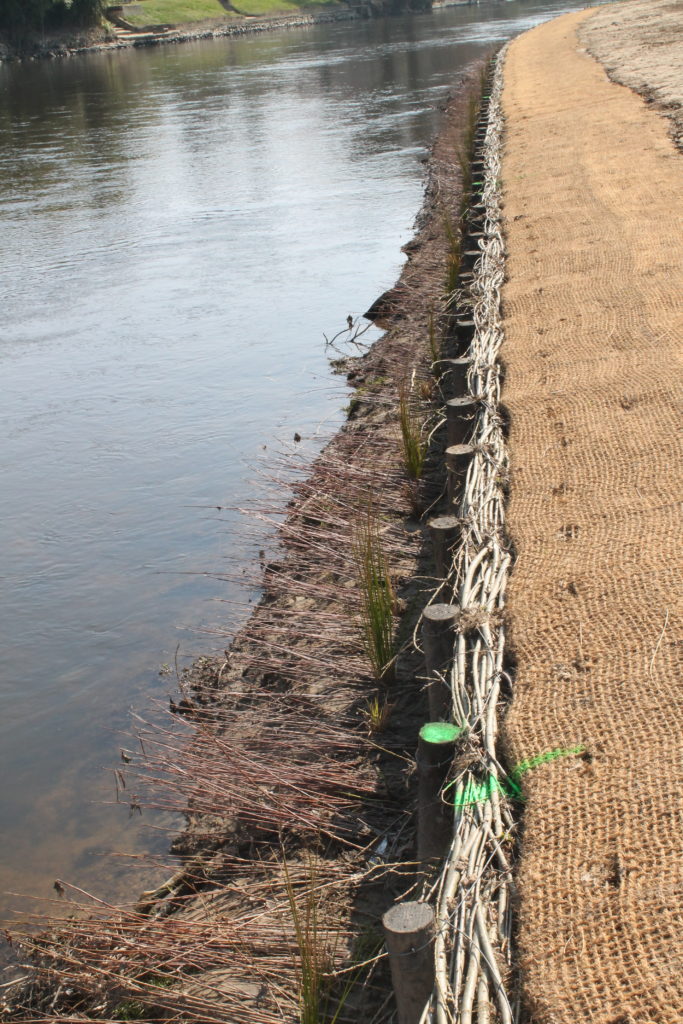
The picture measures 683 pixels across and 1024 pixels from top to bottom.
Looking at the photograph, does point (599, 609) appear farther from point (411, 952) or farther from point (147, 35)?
point (147, 35)

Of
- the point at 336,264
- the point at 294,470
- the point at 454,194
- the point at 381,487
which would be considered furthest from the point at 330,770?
the point at 454,194

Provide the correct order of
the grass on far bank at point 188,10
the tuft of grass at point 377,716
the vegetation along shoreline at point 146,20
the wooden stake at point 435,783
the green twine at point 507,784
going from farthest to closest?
the grass on far bank at point 188,10
the vegetation along shoreline at point 146,20
the tuft of grass at point 377,716
the wooden stake at point 435,783
the green twine at point 507,784

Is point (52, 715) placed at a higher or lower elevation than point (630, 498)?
lower

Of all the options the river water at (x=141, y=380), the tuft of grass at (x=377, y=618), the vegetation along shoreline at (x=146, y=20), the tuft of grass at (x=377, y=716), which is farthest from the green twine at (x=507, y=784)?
the vegetation along shoreline at (x=146, y=20)

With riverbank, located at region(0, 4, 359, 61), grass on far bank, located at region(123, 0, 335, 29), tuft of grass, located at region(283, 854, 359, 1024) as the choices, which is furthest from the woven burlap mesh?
grass on far bank, located at region(123, 0, 335, 29)

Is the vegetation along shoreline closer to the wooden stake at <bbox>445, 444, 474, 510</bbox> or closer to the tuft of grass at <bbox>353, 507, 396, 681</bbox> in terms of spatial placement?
the wooden stake at <bbox>445, 444, 474, 510</bbox>

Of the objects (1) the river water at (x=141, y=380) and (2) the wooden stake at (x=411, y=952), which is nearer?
(2) the wooden stake at (x=411, y=952)

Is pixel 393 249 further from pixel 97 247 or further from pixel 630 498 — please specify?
pixel 630 498

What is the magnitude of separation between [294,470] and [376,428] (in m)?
0.68

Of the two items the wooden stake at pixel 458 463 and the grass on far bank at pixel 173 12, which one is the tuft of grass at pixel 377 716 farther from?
the grass on far bank at pixel 173 12

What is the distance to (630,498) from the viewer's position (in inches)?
163

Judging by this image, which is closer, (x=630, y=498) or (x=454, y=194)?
(x=630, y=498)

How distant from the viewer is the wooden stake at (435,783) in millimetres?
2990

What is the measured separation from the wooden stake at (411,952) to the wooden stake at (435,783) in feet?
1.91
